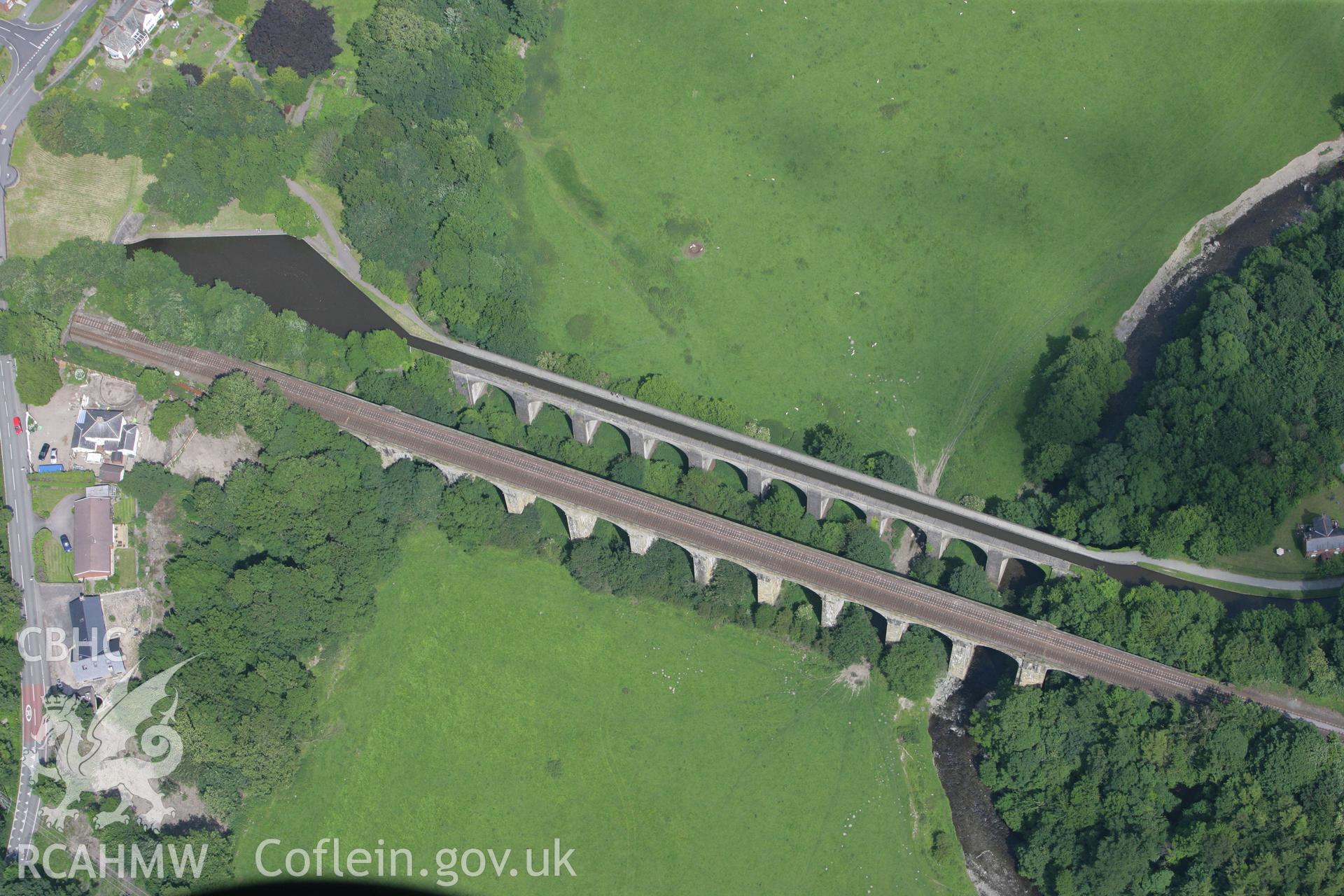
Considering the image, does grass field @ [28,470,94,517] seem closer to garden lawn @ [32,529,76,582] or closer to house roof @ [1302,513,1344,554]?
garden lawn @ [32,529,76,582]

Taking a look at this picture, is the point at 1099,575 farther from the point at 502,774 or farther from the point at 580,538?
the point at 502,774

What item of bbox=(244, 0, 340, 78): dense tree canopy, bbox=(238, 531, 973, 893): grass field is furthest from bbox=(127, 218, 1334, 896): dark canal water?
bbox=(244, 0, 340, 78): dense tree canopy

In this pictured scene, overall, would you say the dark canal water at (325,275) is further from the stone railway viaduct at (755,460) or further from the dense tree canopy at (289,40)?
the dense tree canopy at (289,40)

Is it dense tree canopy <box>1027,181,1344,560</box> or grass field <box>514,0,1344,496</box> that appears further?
grass field <box>514,0,1344,496</box>

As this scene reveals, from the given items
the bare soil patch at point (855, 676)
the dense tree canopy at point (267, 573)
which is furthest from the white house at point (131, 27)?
the bare soil patch at point (855, 676)

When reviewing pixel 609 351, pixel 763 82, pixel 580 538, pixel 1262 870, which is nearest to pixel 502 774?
pixel 580 538

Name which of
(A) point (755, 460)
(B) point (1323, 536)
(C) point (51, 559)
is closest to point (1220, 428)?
(B) point (1323, 536)
